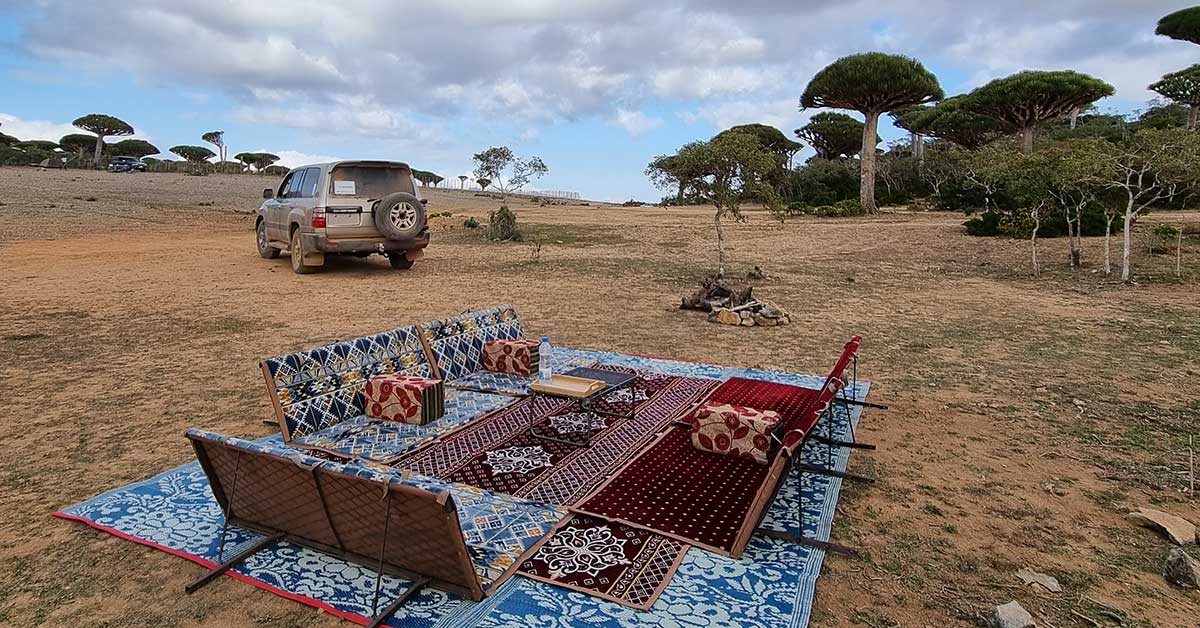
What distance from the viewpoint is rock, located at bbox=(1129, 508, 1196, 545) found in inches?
143

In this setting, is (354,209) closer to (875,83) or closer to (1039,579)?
(1039,579)

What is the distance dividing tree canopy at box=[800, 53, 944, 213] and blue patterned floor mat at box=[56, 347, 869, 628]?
102ft

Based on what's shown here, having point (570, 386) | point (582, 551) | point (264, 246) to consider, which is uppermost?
point (264, 246)

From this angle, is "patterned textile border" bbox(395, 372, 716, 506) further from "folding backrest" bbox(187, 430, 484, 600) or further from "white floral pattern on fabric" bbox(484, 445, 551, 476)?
"folding backrest" bbox(187, 430, 484, 600)

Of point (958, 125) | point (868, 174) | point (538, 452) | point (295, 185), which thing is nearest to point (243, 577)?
point (538, 452)

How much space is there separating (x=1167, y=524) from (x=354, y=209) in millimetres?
11543

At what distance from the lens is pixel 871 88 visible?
33.3 metres

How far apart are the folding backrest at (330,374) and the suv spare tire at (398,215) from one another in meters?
6.74

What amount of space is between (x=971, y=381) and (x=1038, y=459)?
2.03 metres

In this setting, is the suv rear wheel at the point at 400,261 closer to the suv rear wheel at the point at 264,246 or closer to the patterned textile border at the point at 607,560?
the suv rear wheel at the point at 264,246

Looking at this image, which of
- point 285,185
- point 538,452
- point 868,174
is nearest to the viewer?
point 538,452

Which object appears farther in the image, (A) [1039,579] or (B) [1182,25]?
(B) [1182,25]

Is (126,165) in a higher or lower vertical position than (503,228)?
higher

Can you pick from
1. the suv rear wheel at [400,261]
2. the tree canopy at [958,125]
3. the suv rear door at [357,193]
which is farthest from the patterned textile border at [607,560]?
the tree canopy at [958,125]
